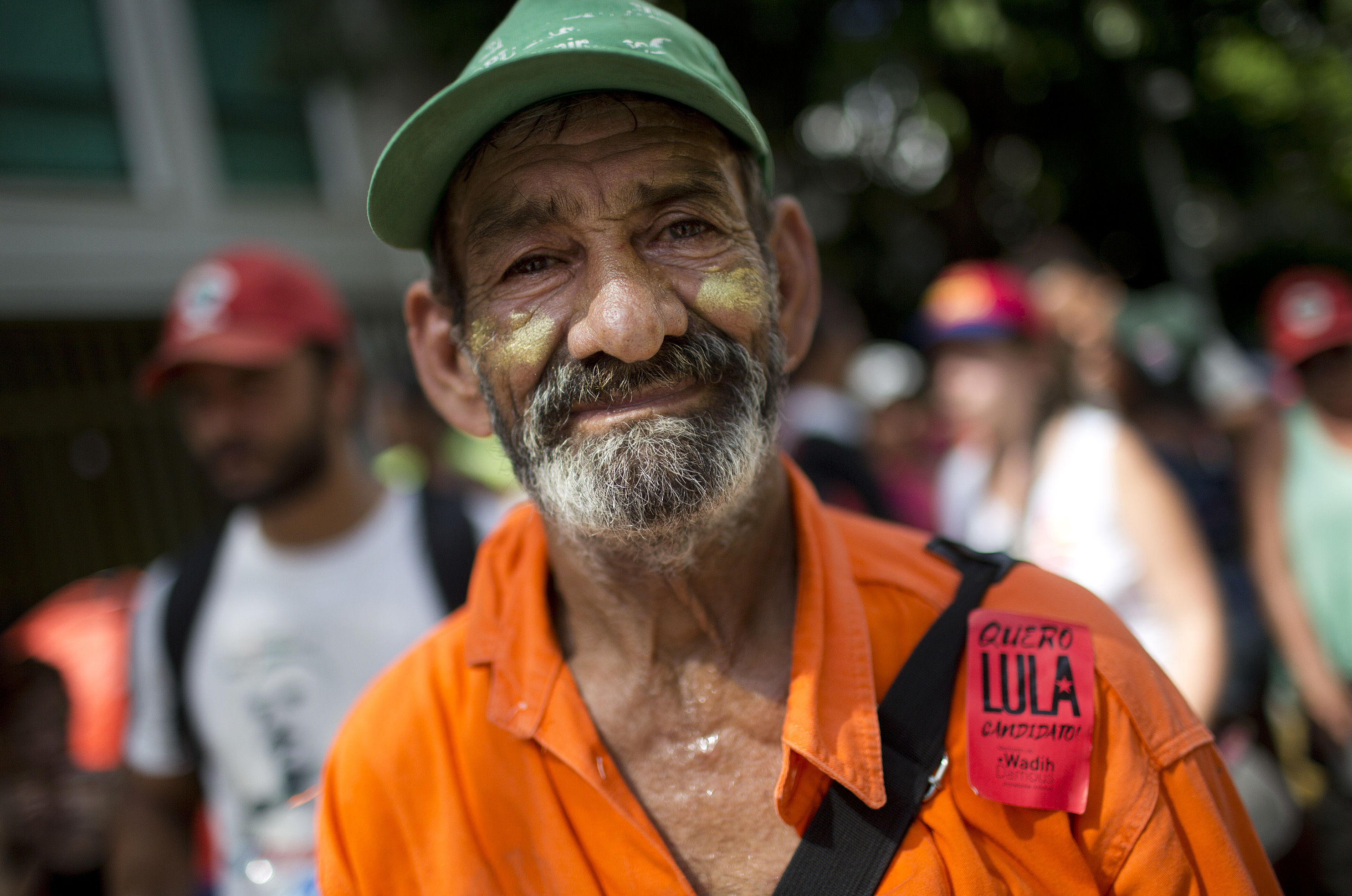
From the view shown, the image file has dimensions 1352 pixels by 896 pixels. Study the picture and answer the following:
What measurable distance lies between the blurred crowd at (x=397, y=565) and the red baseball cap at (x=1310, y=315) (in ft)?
0.04

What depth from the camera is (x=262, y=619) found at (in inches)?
103

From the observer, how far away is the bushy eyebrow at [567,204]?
143cm

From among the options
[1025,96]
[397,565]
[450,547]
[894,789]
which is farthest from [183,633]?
[1025,96]

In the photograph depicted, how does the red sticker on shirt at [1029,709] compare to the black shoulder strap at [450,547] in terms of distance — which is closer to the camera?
the red sticker on shirt at [1029,709]

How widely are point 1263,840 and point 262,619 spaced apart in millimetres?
2983

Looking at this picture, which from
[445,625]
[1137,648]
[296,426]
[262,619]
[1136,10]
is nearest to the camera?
[1137,648]

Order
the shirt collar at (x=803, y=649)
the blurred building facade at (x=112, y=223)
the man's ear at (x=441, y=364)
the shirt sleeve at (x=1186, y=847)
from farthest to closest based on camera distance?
the blurred building facade at (x=112, y=223) → the man's ear at (x=441, y=364) → the shirt collar at (x=803, y=649) → the shirt sleeve at (x=1186, y=847)

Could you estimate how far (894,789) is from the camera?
1335 millimetres

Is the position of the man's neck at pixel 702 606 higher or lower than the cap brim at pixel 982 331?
lower

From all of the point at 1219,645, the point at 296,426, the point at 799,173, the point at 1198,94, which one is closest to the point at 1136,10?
the point at 799,173

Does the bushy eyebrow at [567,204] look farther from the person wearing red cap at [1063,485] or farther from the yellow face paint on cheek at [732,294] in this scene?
the person wearing red cap at [1063,485]

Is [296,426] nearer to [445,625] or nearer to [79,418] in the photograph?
[445,625]

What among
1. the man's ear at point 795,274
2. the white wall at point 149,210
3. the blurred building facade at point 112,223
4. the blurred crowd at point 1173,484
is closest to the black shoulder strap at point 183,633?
the man's ear at point 795,274

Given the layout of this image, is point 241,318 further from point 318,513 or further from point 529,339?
point 529,339
